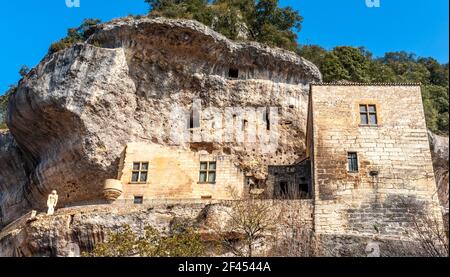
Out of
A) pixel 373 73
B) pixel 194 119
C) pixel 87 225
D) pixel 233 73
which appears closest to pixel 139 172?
pixel 194 119

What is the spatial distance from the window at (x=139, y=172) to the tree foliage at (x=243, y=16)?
34.6 feet

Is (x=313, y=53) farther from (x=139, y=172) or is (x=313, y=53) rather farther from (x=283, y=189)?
(x=139, y=172)

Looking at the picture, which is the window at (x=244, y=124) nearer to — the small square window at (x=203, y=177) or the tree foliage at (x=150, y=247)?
the small square window at (x=203, y=177)

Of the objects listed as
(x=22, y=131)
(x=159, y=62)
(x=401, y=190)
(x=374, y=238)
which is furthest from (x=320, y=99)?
(x=22, y=131)

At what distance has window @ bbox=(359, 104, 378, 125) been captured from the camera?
24.5 meters

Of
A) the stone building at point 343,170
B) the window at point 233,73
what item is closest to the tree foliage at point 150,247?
the stone building at point 343,170

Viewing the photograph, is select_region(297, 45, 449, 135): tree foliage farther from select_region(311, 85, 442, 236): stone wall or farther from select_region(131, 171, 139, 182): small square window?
select_region(131, 171, 139, 182): small square window

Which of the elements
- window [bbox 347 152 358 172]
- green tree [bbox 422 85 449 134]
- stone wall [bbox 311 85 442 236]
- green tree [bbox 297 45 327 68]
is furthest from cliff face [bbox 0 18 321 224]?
green tree [bbox 422 85 449 134]

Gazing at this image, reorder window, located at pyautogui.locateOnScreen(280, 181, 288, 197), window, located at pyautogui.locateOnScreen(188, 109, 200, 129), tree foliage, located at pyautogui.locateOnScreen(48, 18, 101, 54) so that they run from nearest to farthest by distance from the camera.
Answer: window, located at pyautogui.locateOnScreen(280, 181, 288, 197)
window, located at pyautogui.locateOnScreen(188, 109, 200, 129)
tree foliage, located at pyautogui.locateOnScreen(48, 18, 101, 54)

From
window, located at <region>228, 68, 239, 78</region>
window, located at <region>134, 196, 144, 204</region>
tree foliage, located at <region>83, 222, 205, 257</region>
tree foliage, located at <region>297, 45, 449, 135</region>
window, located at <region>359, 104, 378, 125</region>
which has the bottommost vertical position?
tree foliage, located at <region>83, 222, 205, 257</region>

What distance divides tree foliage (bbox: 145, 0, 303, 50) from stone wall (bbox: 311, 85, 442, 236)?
11.3m

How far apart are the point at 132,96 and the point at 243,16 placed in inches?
503

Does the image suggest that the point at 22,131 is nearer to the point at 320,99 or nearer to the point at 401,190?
the point at 320,99

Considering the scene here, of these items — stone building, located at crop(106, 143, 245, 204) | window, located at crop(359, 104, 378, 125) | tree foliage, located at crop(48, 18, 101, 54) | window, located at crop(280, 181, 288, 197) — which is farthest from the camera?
tree foliage, located at crop(48, 18, 101, 54)
